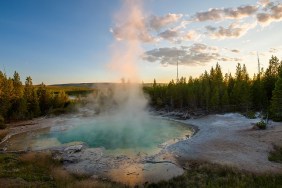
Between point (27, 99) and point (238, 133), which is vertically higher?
point (27, 99)

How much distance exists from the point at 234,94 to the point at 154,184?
60708 mm

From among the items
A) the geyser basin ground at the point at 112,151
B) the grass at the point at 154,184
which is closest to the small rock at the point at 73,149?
the geyser basin ground at the point at 112,151

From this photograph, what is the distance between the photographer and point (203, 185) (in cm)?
1967

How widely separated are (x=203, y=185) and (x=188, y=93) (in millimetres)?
72048

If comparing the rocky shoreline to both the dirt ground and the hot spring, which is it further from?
the hot spring

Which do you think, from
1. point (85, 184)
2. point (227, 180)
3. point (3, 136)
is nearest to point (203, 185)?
point (227, 180)

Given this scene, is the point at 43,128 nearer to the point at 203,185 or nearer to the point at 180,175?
the point at 180,175

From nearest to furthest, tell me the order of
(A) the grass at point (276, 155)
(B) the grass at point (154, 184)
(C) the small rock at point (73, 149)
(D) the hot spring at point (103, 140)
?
(B) the grass at point (154, 184), (A) the grass at point (276, 155), (C) the small rock at point (73, 149), (D) the hot spring at point (103, 140)

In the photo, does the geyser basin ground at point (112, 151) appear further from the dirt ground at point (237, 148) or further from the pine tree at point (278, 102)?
the pine tree at point (278, 102)

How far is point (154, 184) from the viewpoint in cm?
2109

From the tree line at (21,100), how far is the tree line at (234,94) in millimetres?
43327

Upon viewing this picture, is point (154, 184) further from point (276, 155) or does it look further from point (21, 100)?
point (21, 100)

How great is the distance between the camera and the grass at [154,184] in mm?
19469

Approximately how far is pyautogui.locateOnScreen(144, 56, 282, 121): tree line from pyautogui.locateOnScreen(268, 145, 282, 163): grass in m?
22.8
